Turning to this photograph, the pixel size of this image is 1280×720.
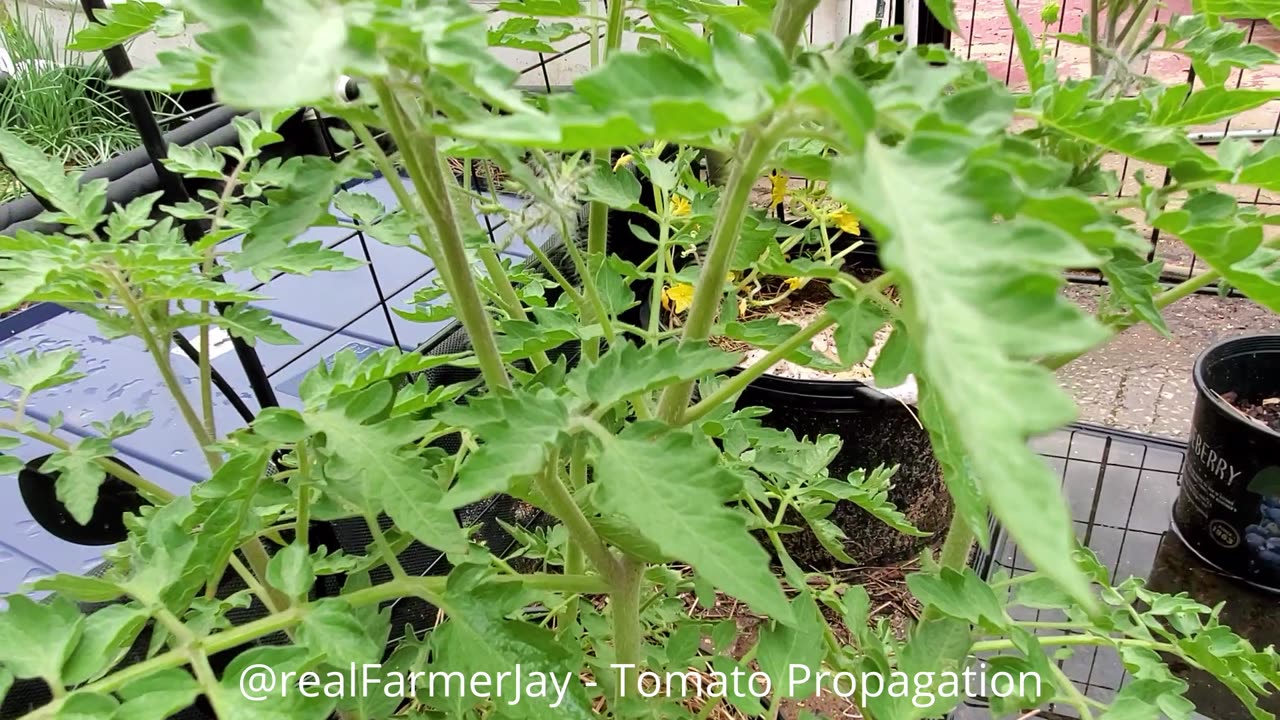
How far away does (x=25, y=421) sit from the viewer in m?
0.49

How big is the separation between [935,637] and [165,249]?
474 mm

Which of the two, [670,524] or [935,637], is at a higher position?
[670,524]

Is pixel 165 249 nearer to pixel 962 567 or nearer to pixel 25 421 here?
pixel 25 421

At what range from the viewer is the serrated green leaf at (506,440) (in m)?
0.31

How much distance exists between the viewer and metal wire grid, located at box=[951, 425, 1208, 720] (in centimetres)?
115

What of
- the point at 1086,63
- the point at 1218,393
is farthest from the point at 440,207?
the point at 1086,63

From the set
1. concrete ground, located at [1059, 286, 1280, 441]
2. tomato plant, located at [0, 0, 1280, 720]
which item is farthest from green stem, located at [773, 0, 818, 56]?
concrete ground, located at [1059, 286, 1280, 441]

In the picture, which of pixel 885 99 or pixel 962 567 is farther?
pixel 962 567

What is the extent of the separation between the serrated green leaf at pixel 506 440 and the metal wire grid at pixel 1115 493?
88 cm

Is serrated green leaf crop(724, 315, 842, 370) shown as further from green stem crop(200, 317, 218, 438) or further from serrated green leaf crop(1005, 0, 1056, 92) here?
green stem crop(200, 317, 218, 438)

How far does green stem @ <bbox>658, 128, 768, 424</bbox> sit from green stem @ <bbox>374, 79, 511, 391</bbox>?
0.30ft

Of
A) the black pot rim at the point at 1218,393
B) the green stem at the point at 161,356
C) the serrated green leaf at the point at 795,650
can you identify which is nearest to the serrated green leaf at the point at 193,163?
the green stem at the point at 161,356

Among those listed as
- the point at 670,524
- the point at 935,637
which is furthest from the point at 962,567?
the point at 670,524

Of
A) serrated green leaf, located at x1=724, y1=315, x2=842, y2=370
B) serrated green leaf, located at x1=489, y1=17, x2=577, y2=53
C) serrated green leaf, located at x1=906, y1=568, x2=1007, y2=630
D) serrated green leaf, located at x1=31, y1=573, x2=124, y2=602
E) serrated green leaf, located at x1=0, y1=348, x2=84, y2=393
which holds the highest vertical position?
serrated green leaf, located at x1=489, y1=17, x2=577, y2=53
